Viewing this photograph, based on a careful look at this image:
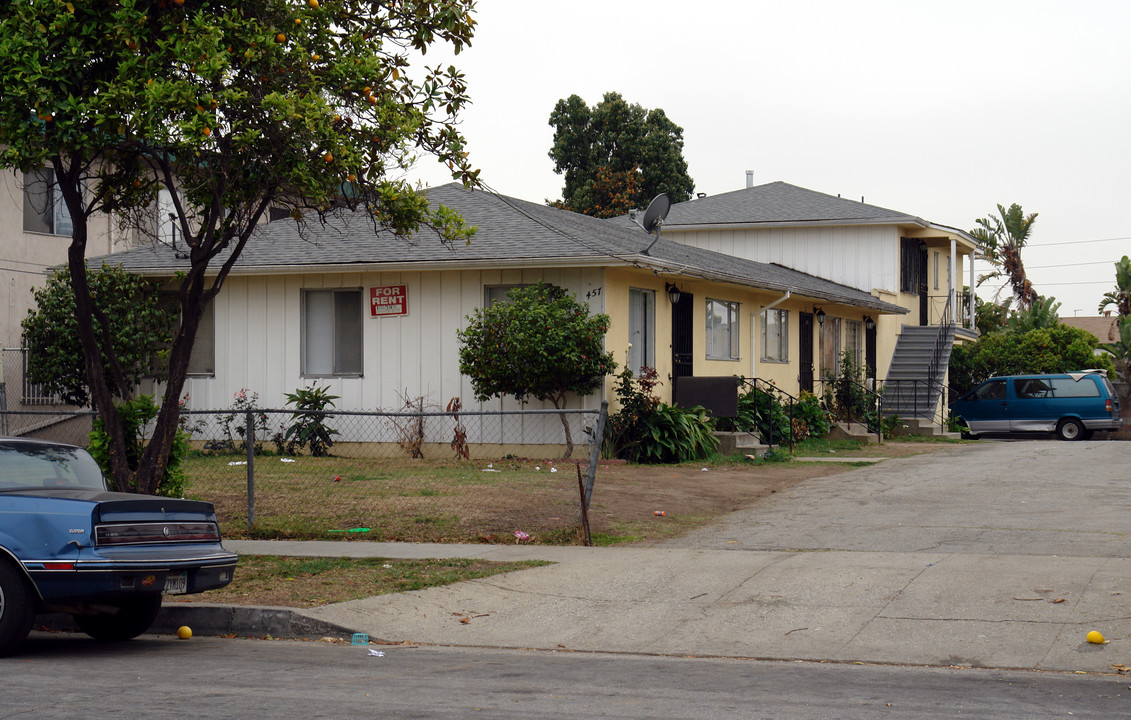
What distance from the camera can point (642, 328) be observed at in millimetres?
21359

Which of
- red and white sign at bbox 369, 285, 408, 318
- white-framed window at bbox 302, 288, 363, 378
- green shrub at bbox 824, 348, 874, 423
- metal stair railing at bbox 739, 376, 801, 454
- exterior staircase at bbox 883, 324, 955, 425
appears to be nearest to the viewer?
red and white sign at bbox 369, 285, 408, 318

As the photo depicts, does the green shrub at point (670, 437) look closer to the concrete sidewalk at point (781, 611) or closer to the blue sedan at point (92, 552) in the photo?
the concrete sidewalk at point (781, 611)

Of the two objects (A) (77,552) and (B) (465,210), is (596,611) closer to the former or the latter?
(A) (77,552)

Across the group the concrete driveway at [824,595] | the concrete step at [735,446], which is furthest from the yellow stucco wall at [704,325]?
the concrete driveway at [824,595]

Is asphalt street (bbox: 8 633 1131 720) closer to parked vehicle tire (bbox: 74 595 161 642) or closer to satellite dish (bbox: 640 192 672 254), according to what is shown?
parked vehicle tire (bbox: 74 595 161 642)

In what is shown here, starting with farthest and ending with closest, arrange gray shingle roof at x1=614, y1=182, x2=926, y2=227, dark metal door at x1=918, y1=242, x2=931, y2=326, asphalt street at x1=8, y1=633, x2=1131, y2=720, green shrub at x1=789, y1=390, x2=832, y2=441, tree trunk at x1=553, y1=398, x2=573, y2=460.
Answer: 1. dark metal door at x1=918, y1=242, x2=931, y2=326
2. gray shingle roof at x1=614, y1=182, x2=926, y2=227
3. green shrub at x1=789, y1=390, x2=832, y2=441
4. tree trunk at x1=553, y1=398, x2=573, y2=460
5. asphalt street at x1=8, y1=633, x2=1131, y2=720

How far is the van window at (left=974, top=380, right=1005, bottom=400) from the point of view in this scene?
3062 centimetres

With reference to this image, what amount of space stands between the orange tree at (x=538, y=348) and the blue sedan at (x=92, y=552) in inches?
408

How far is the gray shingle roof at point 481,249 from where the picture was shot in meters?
19.7

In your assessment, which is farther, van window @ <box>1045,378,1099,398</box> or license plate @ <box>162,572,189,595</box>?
van window @ <box>1045,378,1099,398</box>

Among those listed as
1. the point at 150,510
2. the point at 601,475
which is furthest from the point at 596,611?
the point at 601,475

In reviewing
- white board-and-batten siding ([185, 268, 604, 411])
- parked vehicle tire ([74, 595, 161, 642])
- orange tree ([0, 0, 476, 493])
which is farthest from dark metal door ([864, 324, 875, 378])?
parked vehicle tire ([74, 595, 161, 642])

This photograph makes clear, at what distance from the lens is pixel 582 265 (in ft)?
63.2

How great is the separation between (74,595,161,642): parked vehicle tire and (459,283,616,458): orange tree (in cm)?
1042
